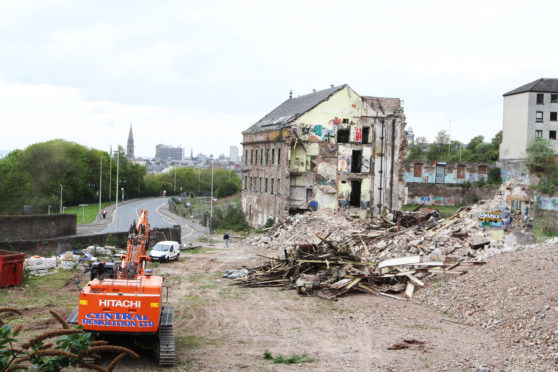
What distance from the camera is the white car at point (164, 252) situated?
32781mm

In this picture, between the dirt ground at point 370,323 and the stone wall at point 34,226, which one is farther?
the stone wall at point 34,226

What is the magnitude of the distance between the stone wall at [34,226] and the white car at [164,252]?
39.2 feet

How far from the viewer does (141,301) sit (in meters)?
12.6

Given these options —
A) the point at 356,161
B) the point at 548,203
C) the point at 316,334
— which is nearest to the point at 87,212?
the point at 356,161

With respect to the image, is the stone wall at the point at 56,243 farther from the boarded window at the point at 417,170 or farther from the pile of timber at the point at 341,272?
the boarded window at the point at 417,170

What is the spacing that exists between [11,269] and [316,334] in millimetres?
13387

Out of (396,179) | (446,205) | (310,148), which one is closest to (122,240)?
(310,148)

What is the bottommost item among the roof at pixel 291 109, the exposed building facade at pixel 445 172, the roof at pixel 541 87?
the exposed building facade at pixel 445 172

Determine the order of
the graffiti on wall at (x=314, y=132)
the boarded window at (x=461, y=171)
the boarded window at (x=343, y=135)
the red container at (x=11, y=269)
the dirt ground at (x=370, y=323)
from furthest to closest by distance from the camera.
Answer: the boarded window at (x=461, y=171) < the boarded window at (x=343, y=135) < the graffiti on wall at (x=314, y=132) < the red container at (x=11, y=269) < the dirt ground at (x=370, y=323)

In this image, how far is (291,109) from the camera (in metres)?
52.1

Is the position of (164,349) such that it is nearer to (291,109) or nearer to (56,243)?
(56,243)

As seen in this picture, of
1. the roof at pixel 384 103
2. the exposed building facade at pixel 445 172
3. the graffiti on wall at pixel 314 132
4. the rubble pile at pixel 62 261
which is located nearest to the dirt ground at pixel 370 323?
the rubble pile at pixel 62 261

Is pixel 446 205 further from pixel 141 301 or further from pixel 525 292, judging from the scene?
pixel 141 301

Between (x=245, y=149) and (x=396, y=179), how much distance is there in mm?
17209
